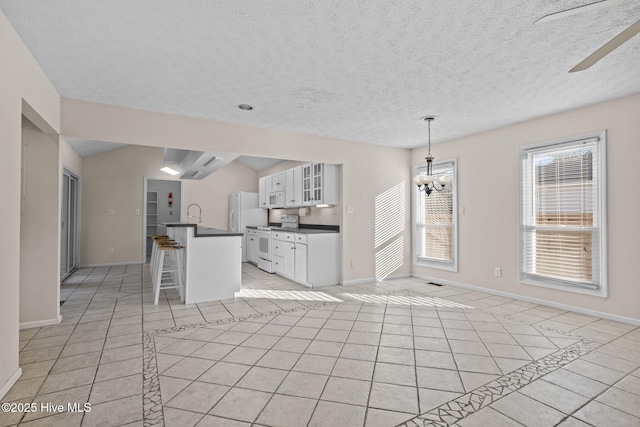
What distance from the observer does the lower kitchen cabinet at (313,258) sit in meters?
5.25

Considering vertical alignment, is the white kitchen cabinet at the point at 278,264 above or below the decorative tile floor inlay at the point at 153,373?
above

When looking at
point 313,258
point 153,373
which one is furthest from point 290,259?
point 153,373

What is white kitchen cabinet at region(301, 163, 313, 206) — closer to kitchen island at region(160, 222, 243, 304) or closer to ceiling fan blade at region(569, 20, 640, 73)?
kitchen island at region(160, 222, 243, 304)

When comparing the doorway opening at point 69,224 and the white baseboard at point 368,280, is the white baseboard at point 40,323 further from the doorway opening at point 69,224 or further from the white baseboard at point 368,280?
the white baseboard at point 368,280

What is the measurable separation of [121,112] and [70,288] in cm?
298

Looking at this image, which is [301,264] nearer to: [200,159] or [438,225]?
[200,159]

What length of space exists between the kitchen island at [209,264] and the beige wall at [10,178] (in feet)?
6.46

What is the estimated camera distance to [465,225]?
517 centimetres

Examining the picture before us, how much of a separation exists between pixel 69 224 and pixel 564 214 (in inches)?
313

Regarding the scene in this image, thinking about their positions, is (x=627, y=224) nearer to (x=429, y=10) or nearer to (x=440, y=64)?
(x=440, y=64)

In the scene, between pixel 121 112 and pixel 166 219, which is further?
pixel 166 219

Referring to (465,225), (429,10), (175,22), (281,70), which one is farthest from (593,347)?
(175,22)

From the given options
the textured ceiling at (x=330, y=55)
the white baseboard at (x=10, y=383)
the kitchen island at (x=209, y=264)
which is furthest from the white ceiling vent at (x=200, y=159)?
the white baseboard at (x=10, y=383)

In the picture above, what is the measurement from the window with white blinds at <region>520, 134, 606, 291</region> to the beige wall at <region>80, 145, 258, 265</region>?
7295 millimetres
